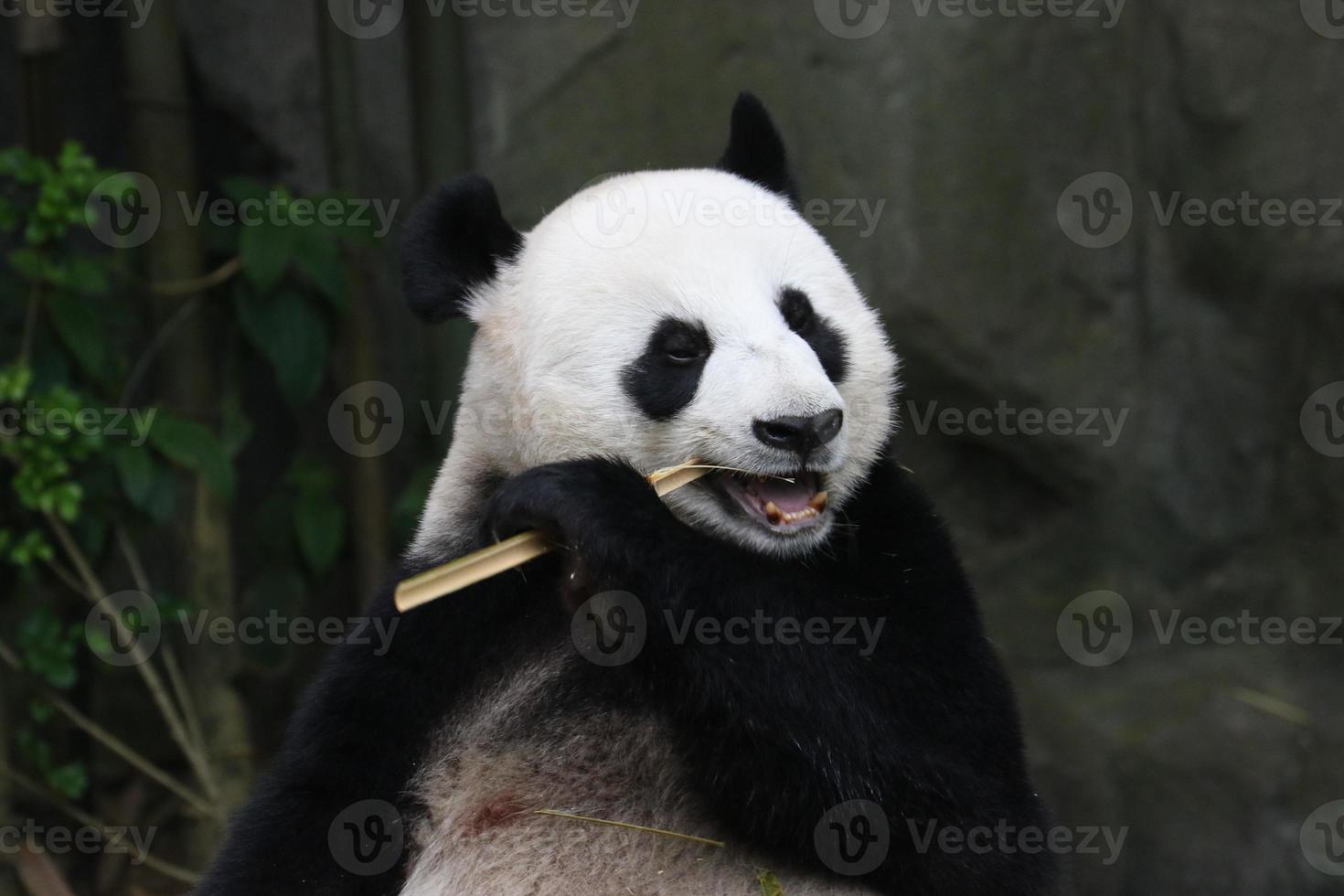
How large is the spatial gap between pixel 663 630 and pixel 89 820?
150 inches

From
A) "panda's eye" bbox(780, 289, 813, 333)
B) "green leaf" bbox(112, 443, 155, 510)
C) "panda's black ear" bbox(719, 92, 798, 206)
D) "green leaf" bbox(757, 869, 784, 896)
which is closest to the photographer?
"green leaf" bbox(757, 869, 784, 896)

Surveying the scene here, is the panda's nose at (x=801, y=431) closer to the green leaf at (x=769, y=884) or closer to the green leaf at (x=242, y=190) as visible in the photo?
the green leaf at (x=769, y=884)

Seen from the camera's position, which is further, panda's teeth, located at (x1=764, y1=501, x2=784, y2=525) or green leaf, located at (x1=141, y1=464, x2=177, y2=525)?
green leaf, located at (x1=141, y1=464, x2=177, y2=525)

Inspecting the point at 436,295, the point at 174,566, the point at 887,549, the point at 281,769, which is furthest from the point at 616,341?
the point at 174,566

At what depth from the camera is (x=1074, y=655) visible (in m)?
5.77

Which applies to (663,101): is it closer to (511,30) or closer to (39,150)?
(511,30)

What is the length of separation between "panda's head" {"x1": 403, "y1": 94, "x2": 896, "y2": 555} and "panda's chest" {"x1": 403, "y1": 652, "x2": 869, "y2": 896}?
1.43 ft

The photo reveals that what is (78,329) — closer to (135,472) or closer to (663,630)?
(135,472)

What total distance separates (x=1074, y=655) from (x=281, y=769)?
3670 mm

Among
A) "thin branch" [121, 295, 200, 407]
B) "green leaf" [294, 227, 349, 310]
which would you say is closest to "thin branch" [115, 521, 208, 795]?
"thin branch" [121, 295, 200, 407]

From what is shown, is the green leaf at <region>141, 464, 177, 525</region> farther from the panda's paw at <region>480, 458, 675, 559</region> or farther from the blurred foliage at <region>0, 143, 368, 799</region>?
the panda's paw at <region>480, 458, 675, 559</region>

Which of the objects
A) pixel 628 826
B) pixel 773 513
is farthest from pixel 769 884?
pixel 773 513

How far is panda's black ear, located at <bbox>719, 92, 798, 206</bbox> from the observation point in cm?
346

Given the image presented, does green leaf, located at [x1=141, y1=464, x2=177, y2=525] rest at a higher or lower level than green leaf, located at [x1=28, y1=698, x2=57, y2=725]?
higher
